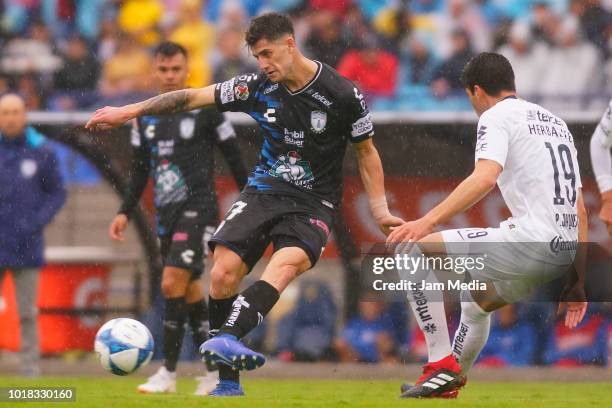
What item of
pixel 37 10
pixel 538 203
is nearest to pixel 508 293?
pixel 538 203

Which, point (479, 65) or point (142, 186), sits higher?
point (479, 65)

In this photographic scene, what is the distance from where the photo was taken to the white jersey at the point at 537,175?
24.4 feet

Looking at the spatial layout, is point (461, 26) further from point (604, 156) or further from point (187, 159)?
point (604, 156)

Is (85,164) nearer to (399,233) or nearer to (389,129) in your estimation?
(389,129)

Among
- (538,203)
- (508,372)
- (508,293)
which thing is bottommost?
(508,372)

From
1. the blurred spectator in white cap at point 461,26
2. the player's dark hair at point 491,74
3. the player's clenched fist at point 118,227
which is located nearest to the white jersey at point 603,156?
the player's dark hair at point 491,74

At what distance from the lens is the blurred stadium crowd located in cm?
1417

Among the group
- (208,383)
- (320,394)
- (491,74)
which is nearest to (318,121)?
(491,74)

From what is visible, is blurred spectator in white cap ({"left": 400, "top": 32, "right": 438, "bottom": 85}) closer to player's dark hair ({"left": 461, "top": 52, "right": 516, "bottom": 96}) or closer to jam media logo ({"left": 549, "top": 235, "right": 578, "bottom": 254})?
player's dark hair ({"left": 461, "top": 52, "right": 516, "bottom": 96})

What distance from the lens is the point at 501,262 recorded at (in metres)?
7.70

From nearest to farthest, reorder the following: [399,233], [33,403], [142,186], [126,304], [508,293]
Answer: [399,233] < [33,403] < [508,293] < [142,186] < [126,304]

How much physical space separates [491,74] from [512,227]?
37.3 inches

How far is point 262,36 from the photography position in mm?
7527

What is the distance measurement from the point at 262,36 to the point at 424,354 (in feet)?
22.3
